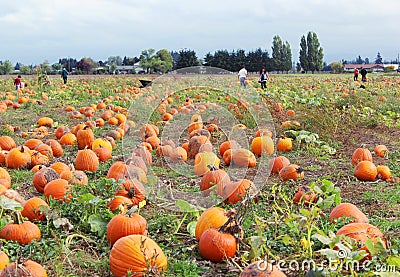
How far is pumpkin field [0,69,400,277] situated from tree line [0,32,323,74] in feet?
44.7

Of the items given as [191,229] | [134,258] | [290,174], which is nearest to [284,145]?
[290,174]

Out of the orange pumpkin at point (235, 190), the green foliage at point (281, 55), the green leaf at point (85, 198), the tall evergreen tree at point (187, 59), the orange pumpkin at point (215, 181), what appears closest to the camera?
the green leaf at point (85, 198)

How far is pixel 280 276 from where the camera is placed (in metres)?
2.80

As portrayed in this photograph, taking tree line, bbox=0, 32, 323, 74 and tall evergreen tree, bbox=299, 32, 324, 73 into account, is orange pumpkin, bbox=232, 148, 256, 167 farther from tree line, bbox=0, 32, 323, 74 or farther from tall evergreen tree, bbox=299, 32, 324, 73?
tall evergreen tree, bbox=299, 32, 324, 73

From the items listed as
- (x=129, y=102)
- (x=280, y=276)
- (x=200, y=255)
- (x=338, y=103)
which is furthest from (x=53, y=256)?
(x=129, y=102)

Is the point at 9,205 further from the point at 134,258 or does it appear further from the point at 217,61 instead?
the point at 217,61

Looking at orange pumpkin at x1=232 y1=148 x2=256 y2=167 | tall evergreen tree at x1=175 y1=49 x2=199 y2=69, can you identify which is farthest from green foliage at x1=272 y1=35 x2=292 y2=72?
orange pumpkin at x1=232 y1=148 x2=256 y2=167

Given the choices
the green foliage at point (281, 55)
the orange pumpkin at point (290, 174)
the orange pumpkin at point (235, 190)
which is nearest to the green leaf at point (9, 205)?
the orange pumpkin at point (235, 190)

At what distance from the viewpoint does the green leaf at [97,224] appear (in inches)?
157

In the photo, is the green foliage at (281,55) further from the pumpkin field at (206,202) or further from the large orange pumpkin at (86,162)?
the large orange pumpkin at (86,162)

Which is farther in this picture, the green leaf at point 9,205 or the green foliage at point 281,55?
the green foliage at point 281,55

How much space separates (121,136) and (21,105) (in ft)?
23.5

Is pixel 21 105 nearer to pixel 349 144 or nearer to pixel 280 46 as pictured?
pixel 349 144

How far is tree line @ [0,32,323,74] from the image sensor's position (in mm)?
36062
